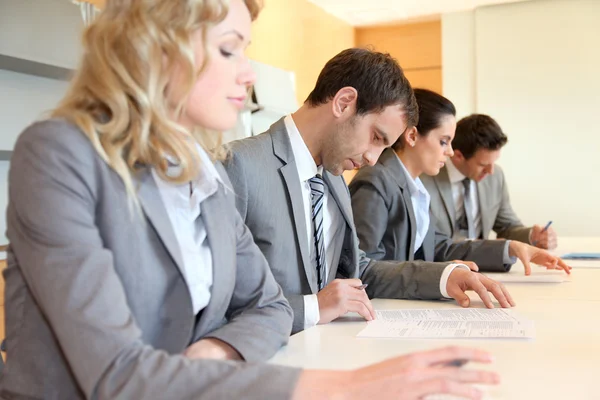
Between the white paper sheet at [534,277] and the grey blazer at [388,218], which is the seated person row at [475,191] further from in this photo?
the white paper sheet at [534,277]

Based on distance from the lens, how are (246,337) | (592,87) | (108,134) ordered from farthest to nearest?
(592,87) < (246,337) < (108,134)

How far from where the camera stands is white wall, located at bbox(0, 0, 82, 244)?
3088 mm

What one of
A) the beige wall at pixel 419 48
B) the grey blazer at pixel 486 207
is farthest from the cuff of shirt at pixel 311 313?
the beige wall at pixel 419 48

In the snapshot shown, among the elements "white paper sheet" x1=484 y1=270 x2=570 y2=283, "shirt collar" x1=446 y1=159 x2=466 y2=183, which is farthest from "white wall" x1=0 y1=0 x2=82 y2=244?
"white paper sheet" x1=484 y1=270 x2=570 y2=283

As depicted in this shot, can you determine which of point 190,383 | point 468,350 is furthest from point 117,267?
point 468,350

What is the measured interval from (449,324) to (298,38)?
5306mm

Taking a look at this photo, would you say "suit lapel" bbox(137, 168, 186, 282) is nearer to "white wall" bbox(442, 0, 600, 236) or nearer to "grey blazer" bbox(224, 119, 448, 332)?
"grey blazer" bbox(224, 119, 448, 332)

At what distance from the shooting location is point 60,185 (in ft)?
2.83

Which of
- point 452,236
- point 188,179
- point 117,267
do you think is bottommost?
point 452,236

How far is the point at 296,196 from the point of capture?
5.61 ft

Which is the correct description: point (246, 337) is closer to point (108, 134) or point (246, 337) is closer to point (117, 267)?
point (117, 267)

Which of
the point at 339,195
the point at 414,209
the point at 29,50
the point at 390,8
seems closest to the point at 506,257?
the point at 414,209

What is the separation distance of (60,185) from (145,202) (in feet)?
0.46

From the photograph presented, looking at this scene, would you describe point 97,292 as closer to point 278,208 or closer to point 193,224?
point 193,224
